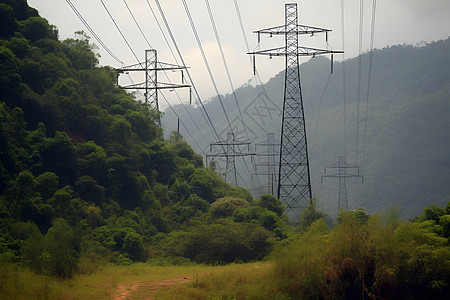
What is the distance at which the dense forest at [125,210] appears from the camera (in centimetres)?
2605

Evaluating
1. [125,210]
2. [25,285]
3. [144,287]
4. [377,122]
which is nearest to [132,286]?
[144,287]

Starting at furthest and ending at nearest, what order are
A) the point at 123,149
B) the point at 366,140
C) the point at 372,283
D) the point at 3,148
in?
the point at 366,140 < the point at 123,149 < the point at 3,148 < the point at 372,283

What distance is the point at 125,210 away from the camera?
2090 inches

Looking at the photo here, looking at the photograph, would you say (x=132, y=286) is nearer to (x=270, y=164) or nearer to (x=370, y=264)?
(x=370, y=264)

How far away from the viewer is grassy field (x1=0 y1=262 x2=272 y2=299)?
23750 mm

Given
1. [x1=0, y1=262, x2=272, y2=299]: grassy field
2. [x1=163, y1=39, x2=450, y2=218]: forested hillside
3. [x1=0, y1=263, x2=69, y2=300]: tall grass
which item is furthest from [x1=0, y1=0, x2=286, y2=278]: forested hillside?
[x1=163, y1=39, x2=450, y2=218]: forested hillside

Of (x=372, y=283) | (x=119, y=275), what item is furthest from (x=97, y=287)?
(x=372, y=283)

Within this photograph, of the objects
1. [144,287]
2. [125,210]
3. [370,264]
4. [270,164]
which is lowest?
[144,287]

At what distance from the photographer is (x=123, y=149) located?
57.4 m

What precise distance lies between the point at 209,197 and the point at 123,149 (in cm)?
1129

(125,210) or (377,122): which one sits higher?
(377,122)

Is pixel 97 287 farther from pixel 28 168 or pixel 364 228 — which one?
pixel 28 168

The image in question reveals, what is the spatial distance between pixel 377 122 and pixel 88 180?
10382cm

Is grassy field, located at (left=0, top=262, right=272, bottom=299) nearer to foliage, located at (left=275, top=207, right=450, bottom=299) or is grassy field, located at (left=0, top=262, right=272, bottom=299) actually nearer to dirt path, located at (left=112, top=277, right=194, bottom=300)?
dirt path, located at (left=112, top=277, right=194, bottom=300)
